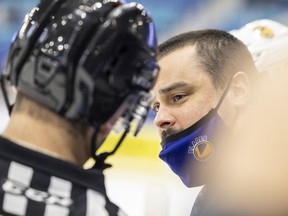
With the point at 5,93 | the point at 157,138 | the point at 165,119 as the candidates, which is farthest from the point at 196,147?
the point at 157,138

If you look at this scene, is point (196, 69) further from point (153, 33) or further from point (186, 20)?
point (186, 20)

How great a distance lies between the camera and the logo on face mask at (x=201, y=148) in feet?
6.44

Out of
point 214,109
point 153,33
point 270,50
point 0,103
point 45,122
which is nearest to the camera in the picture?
point 45,122

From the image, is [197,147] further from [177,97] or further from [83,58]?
[83,58]

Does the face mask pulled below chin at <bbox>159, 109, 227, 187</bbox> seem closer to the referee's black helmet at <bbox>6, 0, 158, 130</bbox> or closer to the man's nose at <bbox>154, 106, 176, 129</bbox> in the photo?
the man's nose at <bbox>154, 106, 176, 129</bbox>

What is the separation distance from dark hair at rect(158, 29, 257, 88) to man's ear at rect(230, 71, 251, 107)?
20 millimetres

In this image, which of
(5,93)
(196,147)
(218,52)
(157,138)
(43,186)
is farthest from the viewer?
(157,138)

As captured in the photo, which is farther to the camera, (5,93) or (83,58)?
(5,93)

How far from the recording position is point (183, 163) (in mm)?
1999

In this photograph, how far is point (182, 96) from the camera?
203 centimetres

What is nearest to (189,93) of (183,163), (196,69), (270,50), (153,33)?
(196,69)

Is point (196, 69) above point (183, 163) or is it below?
above

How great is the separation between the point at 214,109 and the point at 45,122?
3.20 feet

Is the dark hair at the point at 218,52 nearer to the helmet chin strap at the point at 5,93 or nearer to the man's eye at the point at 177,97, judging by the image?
the man's eye at the point at 177,97
